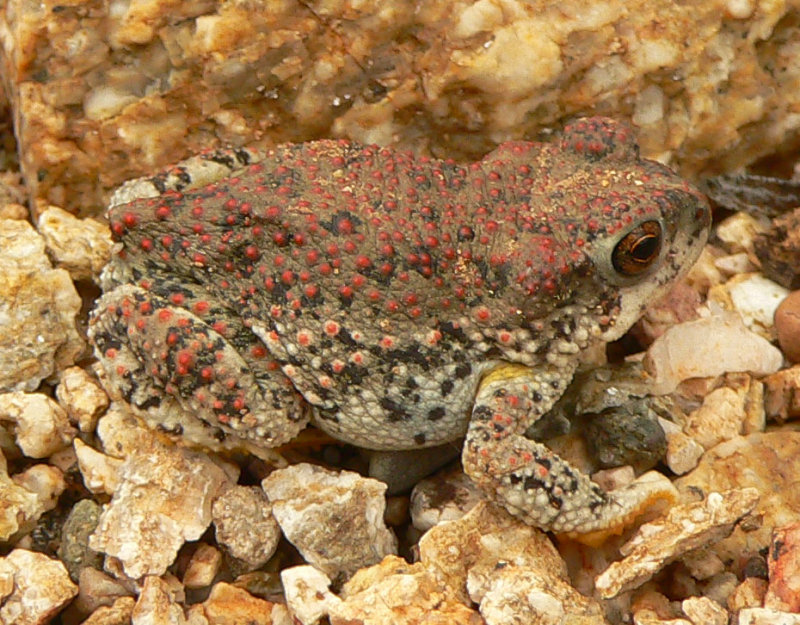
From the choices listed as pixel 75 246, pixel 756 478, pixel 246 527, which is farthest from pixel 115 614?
pixel 756 478

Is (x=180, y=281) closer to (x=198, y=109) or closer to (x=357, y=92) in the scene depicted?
(x=198, y=109)

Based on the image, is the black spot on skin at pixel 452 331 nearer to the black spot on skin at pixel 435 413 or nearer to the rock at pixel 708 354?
the black spot on skin at pixel 435 413

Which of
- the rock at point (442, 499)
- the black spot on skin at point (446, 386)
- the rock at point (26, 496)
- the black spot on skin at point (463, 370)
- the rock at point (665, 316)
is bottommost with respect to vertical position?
the rock at point (442, 499)

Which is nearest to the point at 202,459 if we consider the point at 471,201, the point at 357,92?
the point at 471,201

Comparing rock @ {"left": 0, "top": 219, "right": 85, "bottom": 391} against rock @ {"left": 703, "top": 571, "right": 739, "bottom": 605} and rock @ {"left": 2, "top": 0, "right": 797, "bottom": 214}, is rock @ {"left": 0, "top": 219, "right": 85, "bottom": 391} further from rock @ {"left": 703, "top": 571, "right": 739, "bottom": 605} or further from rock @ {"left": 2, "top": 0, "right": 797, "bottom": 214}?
rock @ {"left": 703, "top": 571, "right": 739, "bottom": 605}

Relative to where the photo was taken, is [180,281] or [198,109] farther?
[198,109]

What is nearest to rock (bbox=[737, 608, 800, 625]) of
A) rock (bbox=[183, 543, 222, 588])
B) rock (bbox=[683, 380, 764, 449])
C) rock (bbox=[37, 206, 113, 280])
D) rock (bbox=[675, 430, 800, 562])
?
rock (bbox=[675, 430, 800, 562])

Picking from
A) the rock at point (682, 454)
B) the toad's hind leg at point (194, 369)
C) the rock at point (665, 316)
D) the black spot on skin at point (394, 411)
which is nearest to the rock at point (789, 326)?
the rock at point (665, 316)
